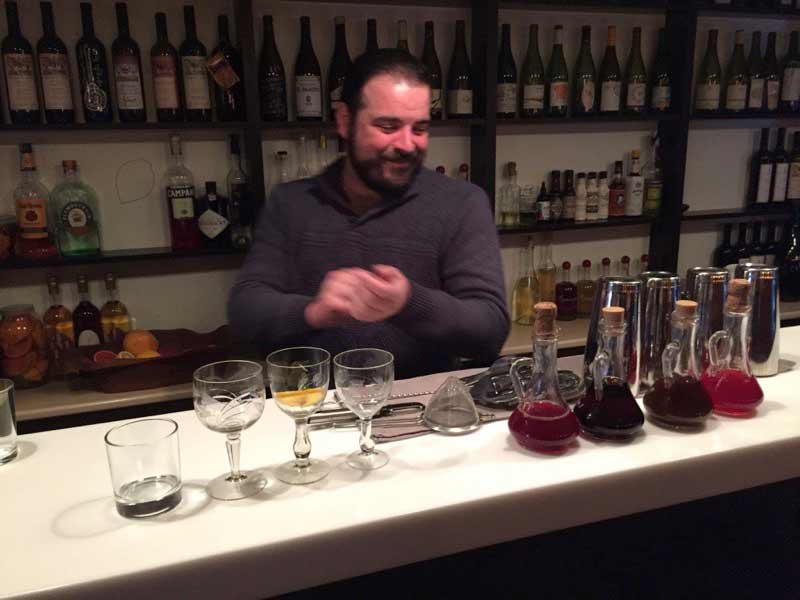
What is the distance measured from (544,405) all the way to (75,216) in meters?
1.65

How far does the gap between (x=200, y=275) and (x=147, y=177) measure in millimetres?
362

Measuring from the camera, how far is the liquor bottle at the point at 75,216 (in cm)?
196

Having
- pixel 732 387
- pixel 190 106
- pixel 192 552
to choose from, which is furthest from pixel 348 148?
pixel 192 552

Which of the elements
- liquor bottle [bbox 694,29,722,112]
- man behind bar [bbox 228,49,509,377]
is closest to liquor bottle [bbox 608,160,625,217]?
liquor bottle [bbox 694,29,722,112]

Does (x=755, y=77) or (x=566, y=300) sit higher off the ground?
(x=755, y=77)

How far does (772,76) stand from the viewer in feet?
8.57

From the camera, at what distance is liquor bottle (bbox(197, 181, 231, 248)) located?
81.4 inches

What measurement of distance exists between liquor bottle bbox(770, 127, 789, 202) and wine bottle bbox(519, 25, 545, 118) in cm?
110

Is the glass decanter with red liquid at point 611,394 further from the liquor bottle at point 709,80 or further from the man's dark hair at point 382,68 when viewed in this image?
the liquor bottle at point 709,80

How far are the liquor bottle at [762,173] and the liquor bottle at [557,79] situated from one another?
0.96 meters

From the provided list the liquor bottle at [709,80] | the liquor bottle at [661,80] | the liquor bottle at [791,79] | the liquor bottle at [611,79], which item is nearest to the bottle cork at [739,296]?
the liquor bottle at [611,79]

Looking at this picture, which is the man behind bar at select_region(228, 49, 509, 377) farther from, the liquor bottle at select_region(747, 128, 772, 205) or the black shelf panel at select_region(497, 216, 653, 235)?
the liquor bottle at select_region(747, 128, 772, 205)

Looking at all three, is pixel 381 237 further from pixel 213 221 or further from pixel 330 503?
pixel 330 503

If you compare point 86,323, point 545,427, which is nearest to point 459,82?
point 86,323
